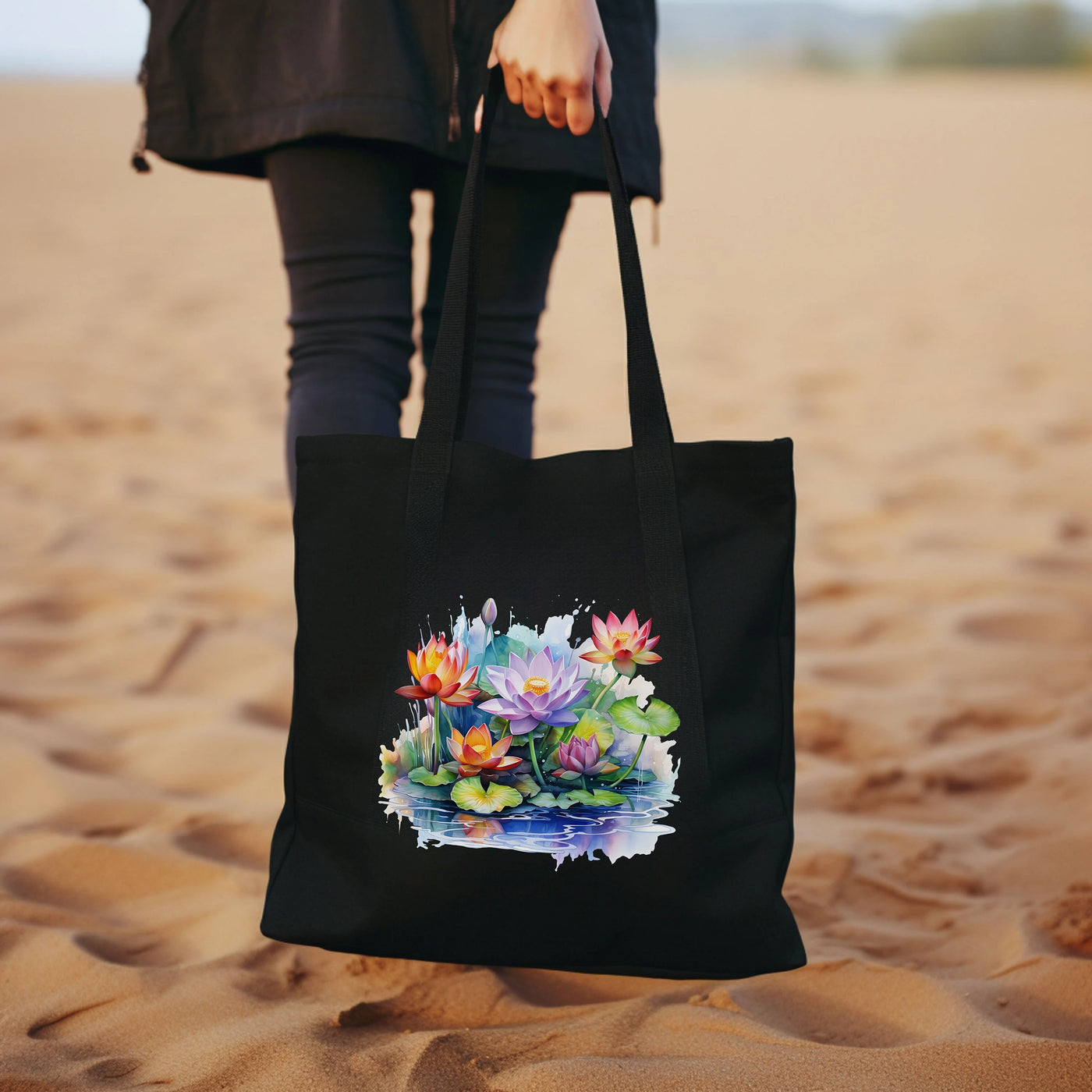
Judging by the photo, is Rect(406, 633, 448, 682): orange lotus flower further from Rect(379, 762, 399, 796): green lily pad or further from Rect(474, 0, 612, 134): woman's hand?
Rect(474, 0, 612, 134): woman's hand

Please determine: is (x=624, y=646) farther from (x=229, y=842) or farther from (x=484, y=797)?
(x=229, y=842)

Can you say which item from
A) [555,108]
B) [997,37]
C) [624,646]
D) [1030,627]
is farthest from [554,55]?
[997,37]

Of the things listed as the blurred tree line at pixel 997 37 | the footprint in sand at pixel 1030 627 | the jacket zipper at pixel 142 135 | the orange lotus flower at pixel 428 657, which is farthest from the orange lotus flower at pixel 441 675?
the blurred tree line at pixel 997 37

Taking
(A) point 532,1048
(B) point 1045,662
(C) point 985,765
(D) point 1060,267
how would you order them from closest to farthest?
1. (A) point 532,1048
2. (C) point 985,765
3. (B) point 1045,662
4. (D) point 1060,267

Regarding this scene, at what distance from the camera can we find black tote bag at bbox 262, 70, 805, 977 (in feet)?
3.23

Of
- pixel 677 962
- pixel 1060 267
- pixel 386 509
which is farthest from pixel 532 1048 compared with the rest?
pixel 1060 267

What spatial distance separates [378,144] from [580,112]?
263mm

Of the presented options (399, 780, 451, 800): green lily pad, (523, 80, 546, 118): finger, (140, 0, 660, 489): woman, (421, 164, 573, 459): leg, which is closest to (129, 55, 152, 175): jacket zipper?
(140, 0, 660, 489): woman

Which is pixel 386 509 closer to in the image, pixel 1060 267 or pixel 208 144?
pixel 208 144

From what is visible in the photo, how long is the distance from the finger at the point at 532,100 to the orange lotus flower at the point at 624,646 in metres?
0.56

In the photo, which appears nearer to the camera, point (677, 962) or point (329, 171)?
point (677, 962)

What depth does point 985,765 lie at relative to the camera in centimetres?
162

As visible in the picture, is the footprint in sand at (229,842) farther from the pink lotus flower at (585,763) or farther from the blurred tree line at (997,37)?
the blurred tree line at (997,37)

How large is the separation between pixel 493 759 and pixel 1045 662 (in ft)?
4.46
